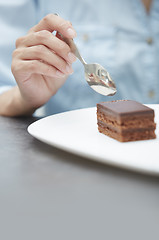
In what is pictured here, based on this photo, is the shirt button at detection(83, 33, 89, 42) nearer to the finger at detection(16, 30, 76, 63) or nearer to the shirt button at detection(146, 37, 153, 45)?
the shirt button at detection(146, 37, 153, 45)

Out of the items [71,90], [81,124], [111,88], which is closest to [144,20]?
[71,90]

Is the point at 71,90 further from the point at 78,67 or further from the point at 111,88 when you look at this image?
the point at 111,88

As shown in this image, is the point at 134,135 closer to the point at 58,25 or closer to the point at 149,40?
the point at 58,25

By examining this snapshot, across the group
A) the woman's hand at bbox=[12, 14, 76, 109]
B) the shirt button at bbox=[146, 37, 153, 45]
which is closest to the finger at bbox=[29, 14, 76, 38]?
the woman's hand at bbox=[12, 14, 76, 109]

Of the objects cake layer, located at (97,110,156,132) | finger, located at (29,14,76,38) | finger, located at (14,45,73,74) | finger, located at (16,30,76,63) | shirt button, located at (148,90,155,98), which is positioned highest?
finger, located at (29,14,76,38)

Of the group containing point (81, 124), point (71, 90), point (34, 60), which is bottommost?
point (71, 90)

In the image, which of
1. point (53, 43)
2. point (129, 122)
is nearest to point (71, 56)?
point (53, 43)
